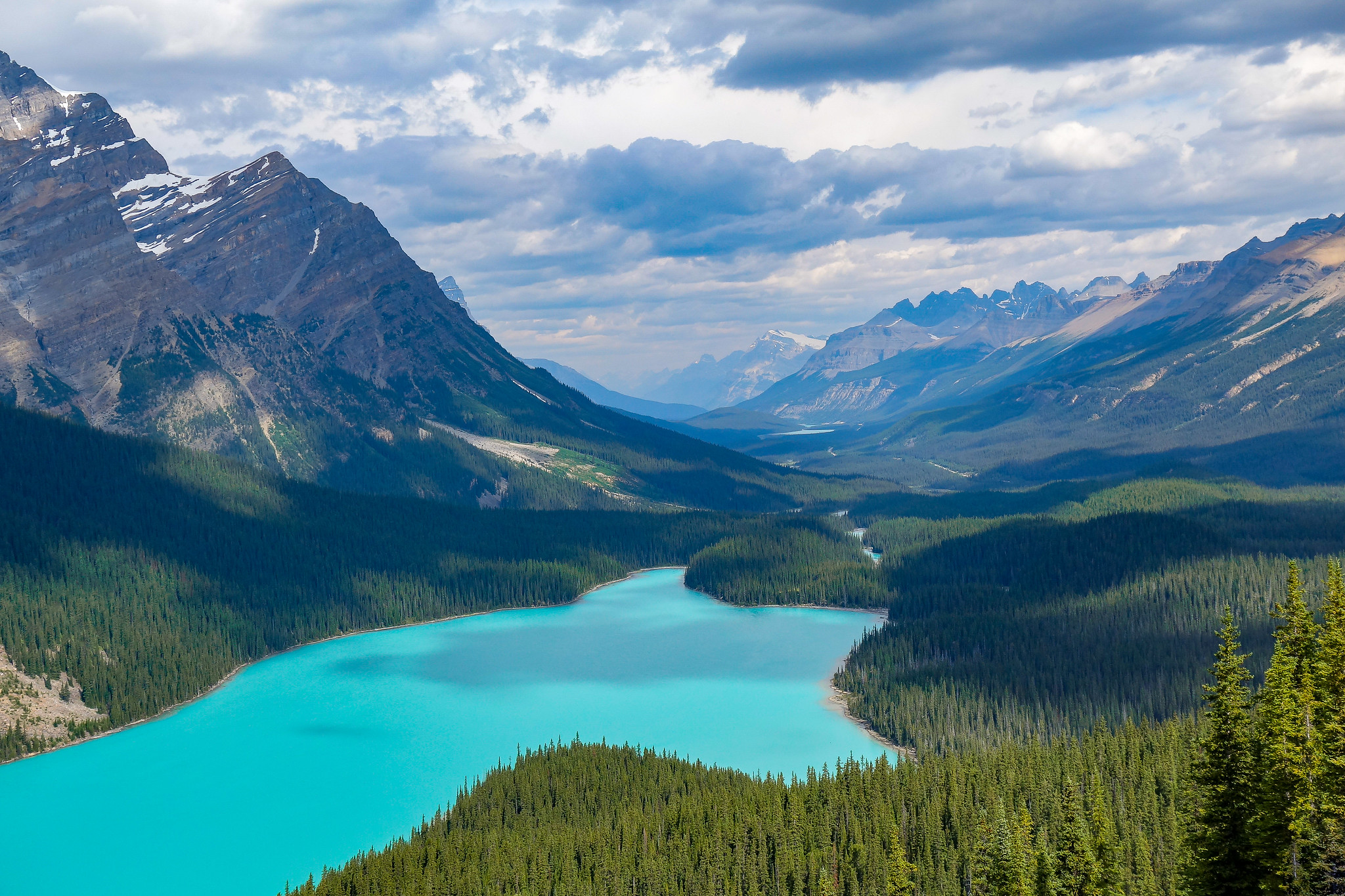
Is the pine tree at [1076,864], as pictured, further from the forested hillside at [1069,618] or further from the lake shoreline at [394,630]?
the lake shoreline at [394,630]

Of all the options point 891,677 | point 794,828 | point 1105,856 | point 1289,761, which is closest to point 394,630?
point 891,677

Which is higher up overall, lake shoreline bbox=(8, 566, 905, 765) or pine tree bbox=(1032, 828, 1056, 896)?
pine tree bbox=(1032, 828, 1056, 896)

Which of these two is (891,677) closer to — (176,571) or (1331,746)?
(1331,746)

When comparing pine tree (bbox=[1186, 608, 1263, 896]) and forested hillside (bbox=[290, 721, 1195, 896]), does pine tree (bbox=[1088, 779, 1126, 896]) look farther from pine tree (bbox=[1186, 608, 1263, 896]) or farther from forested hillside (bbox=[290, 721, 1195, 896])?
forested hillside (bbox=[290, 721, 1195, 896])

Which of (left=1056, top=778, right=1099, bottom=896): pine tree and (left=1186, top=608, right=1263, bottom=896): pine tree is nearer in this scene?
(left=1186, top=608, right=1263, bottom=896): pine tree

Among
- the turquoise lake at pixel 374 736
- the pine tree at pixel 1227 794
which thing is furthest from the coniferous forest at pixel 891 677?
the turquoise lake at pixel 374 736

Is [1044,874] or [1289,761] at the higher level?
[1289,761]

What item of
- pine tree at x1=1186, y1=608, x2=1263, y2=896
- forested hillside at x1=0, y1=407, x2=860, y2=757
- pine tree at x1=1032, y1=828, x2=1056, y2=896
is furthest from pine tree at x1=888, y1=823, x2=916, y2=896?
forested hillside at x1=0, y1=407, x2=860, y2=757
